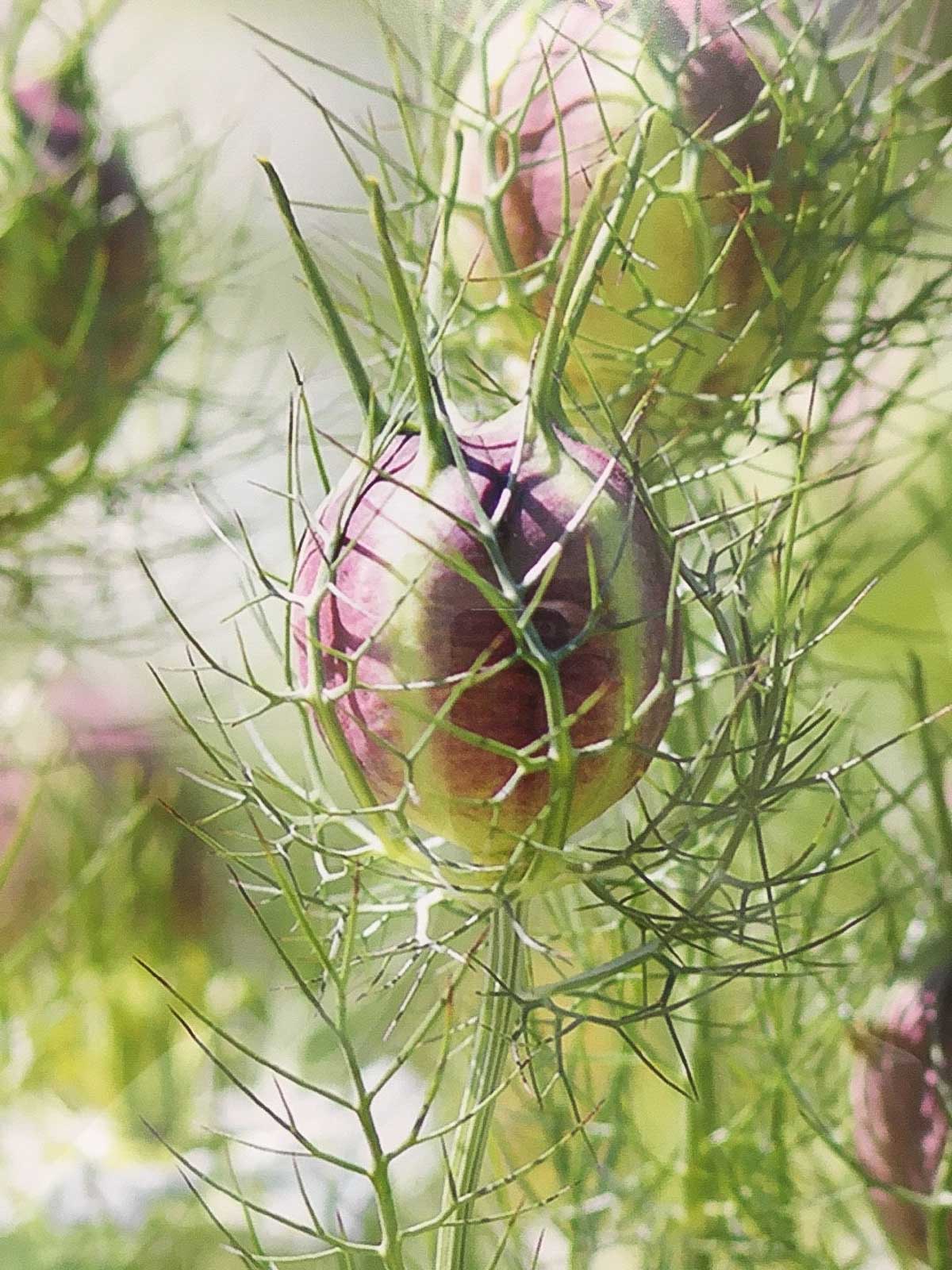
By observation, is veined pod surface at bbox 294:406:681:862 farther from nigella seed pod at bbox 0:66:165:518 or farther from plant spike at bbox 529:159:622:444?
nigella seed pod at bbox 0:66:165:518

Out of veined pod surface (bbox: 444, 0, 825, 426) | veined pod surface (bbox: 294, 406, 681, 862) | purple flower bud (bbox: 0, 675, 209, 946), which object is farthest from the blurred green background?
veined pod surface (bbox: 294, 406, 681, 862)

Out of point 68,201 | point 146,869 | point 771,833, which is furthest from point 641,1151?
point 68,201

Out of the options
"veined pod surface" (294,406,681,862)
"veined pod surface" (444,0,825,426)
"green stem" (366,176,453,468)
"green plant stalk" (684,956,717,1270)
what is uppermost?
"veined pod surface" (444,0,825,426)

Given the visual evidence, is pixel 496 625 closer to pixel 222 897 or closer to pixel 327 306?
pixel 327 306

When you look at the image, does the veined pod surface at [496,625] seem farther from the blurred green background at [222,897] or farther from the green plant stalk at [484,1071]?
the blurred green background at [222,897]

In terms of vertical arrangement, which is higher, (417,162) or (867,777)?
(417,162)

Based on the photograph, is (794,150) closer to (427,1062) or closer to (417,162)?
(417,162)
